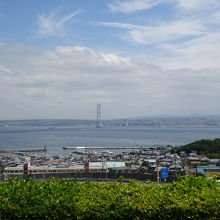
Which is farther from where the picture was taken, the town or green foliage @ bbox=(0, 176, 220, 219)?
the town

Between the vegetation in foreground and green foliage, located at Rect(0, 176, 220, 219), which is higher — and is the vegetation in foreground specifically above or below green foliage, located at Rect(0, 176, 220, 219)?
below

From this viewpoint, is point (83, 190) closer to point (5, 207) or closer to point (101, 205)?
point (101, 205)

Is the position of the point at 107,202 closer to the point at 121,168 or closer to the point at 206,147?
the point at 121,168

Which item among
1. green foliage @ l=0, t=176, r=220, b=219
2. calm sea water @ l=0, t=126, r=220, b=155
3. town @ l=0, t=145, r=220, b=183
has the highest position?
green foliage @ l=0, t=176, r=220, b=219

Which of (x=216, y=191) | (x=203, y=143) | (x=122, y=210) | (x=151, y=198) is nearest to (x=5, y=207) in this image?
(x=122, y=210)

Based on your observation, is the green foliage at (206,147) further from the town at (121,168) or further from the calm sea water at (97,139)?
the calm sea water at (97,139)

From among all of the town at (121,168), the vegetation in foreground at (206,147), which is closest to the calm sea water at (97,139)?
the town at (121,168)

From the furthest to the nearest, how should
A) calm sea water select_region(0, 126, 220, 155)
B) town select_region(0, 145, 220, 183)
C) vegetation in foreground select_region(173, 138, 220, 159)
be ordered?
1. calm sea water select_region(0, 126, 220, 155)
2. vegetation in foreground select_region(173, 138, 220, 159)
3. town select_region(0, 145, 220, 183)

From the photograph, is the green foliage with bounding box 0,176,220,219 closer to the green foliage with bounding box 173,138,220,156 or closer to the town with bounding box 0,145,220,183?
the town with bounding box 0,145,220,183

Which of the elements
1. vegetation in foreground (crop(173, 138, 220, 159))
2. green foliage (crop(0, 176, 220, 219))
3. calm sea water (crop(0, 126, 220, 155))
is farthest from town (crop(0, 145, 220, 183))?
calm sea water (crop(0, 126, 220, 155))
